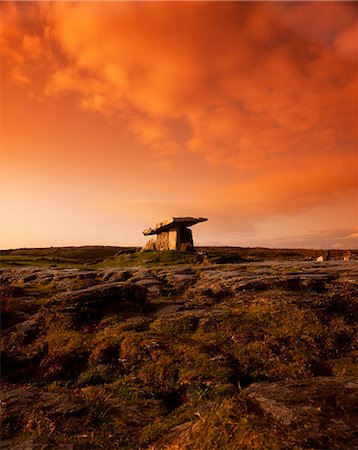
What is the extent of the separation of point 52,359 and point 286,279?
11872mm

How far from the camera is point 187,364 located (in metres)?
10.2

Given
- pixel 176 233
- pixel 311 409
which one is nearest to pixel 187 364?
pixel 311 409

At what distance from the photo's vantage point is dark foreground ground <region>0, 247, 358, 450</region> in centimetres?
499

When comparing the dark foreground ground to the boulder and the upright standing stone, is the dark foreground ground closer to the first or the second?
the boulder

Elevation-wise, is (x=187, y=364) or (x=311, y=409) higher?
(x=311, y=409)

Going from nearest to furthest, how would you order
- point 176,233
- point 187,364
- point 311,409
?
point 311,409, point 187,364, point 176,233

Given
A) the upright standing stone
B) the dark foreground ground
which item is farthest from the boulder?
the upright standing stone

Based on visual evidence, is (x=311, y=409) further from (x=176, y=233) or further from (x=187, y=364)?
(x=176, y=233)

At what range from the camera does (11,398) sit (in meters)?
8.03

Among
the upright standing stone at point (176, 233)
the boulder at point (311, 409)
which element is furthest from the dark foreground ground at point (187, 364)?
the upright standing stone at point (176, 233)

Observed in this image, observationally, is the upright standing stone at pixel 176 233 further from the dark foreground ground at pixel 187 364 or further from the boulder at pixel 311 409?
the boulder at pixel 311 409

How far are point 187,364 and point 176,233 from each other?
113 feet

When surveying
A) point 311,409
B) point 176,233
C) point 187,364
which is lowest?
point 187,364

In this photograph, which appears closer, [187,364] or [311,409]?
[311,409]
